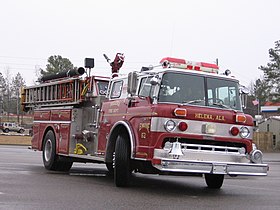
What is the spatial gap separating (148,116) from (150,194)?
4.84ft

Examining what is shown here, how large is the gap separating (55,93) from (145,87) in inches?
199

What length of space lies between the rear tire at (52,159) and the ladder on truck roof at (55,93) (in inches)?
40.6

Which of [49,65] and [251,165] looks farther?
[49,65]

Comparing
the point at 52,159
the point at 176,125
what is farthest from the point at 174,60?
the point at 52,159

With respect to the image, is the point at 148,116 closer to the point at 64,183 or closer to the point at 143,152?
the point at 143,152

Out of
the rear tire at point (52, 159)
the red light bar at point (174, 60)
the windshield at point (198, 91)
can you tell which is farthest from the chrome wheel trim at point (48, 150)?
the windshield at point (198, 91)

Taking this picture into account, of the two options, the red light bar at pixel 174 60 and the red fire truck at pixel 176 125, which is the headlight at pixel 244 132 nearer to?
the red fire truck at pixel 176 125

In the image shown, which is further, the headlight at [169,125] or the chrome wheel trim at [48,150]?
the chrome wheel trim at [48,150]

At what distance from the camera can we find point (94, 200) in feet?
28.3

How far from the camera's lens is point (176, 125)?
31.1ft

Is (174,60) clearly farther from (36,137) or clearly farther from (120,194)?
(36,137)

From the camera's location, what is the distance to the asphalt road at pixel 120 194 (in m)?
8.23

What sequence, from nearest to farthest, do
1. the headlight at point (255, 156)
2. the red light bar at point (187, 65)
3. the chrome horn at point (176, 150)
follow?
the chrome horn at point (176, 150) → the headlight at point (255, 156) → the red light bar at point (187, 65)

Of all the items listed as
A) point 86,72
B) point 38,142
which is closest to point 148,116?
point 86,72
